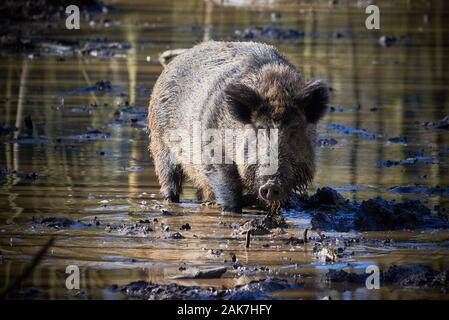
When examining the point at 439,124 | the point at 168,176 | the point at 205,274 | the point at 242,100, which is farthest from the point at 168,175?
the point at 439,124

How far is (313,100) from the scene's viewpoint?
9883 mm

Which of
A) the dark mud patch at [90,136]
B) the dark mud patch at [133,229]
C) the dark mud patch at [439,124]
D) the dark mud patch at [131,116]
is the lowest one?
the dark mud patch at [133,229]

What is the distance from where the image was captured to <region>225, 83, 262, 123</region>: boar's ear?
32.1ft

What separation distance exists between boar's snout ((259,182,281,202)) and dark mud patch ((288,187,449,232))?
0.59m

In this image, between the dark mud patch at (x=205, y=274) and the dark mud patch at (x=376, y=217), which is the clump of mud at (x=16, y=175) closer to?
the dark mud patch at (x=376, y=217)

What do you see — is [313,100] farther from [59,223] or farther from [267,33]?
[267,33]

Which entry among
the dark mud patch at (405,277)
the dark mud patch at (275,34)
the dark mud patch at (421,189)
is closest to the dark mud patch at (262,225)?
the dark mud patch at (405,277)

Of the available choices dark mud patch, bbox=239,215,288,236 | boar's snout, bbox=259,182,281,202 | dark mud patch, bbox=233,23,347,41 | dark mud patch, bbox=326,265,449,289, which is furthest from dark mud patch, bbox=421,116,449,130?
dark mud patch, bbox=233,23,347,41

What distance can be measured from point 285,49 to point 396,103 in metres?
6.62

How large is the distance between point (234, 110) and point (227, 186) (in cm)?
78

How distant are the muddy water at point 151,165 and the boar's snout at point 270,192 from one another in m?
0.34

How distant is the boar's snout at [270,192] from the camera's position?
9.23m

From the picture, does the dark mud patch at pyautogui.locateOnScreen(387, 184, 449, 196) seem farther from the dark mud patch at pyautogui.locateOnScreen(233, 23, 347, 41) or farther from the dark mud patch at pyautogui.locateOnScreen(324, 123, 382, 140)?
the dark mud patch at pyautogui.locateOnScreen(233, 23, 347, 41)
